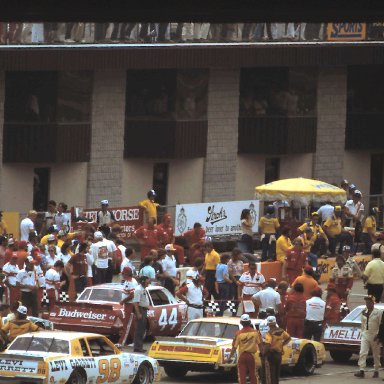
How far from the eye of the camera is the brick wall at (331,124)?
5012 cm

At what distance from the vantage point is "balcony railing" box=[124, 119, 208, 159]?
146 ft

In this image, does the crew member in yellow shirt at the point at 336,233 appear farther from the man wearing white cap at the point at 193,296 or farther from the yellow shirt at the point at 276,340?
the yellow shirt at the point at 276,340

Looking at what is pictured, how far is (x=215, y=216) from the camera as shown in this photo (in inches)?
1554

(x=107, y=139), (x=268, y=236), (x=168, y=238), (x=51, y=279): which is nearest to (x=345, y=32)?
(x=107, y=139)

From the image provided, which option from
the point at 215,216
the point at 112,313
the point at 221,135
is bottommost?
the point at 112,313

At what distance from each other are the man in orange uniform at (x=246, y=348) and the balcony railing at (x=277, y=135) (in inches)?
939

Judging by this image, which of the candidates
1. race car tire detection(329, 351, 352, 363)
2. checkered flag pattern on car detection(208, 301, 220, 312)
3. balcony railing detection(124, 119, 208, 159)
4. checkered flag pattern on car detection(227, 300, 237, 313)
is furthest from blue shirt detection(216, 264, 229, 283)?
balcony railing detection(124, 119, 208, 159)

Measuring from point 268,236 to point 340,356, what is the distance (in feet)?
30.0

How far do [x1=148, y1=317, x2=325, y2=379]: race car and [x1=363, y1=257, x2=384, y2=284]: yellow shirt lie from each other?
176 inches

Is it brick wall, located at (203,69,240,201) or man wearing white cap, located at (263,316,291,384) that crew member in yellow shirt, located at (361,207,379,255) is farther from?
man wearing white cap, located at (263,316,291,384)

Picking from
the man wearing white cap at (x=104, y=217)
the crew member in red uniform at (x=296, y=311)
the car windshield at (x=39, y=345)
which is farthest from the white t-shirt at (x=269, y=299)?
the man wearing white cap at (x=104, y=217)

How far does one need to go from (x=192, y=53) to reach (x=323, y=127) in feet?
24.8

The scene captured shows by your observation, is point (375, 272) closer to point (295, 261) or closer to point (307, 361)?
point (295, 261)

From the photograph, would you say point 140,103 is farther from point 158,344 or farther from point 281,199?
point 158,344
